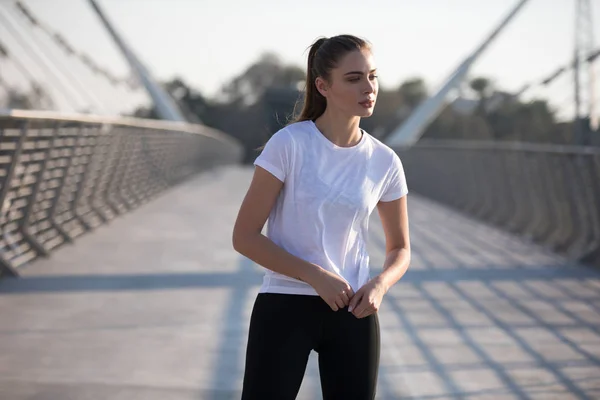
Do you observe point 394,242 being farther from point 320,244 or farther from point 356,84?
point 356,84

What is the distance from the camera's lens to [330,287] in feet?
8.63

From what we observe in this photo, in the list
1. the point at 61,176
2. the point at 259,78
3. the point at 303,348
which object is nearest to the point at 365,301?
the point at 303,348

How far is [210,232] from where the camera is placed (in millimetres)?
13062

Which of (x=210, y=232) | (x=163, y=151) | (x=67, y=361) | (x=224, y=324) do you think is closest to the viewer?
(x=67, y=361)

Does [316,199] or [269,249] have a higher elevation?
[316,199]

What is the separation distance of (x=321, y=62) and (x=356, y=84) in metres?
0.13

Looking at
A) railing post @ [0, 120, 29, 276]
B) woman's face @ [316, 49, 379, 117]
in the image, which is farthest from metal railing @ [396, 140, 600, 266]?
woman's face @ [316, 49, 379, 117]

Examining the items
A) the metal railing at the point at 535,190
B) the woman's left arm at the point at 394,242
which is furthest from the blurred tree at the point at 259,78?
the woman's left arm at the point at 394,242

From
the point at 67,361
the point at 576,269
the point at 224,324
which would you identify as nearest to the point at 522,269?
the point at 576,269

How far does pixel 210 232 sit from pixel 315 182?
10415mm

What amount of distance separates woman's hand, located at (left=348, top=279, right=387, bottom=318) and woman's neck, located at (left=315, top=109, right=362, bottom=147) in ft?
1.24

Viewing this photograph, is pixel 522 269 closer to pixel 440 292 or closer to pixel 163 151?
pixel 440 292

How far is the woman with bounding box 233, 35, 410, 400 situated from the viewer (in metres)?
2.67

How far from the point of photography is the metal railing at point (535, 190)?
10617 mm
